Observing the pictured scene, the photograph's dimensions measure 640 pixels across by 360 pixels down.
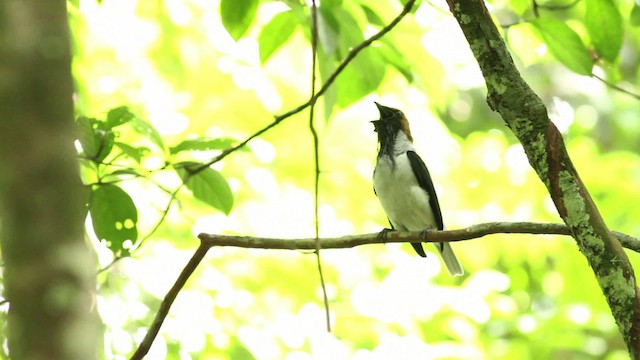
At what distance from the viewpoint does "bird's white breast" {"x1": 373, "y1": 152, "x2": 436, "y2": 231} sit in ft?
17.5

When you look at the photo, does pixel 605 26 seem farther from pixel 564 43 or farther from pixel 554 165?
pixel 554 165

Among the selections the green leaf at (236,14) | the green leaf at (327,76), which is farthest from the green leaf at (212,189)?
the green leaf at (236,14)

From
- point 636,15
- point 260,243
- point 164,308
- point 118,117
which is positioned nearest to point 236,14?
point 118,117

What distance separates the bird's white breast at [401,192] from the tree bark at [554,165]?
3108mm

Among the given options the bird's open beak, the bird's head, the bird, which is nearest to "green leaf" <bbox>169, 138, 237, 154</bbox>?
the bird

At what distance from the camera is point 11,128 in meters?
1.05

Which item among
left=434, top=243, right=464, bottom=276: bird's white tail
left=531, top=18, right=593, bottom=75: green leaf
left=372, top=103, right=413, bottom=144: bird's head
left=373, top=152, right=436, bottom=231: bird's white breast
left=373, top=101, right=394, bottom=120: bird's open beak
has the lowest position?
left=531, top=18, right=593, bottom=75: green leaf

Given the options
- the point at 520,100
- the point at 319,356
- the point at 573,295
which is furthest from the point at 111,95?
the point at 520,100

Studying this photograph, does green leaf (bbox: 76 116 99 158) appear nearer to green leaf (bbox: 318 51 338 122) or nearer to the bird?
green leaf (bbox: 318 51 338 122)

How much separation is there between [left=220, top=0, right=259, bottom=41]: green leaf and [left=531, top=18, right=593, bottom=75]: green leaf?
1038mm

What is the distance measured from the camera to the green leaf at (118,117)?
9.10 ft

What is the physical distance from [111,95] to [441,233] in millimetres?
4329

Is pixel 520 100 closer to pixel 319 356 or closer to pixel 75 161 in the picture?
pixel 75 161

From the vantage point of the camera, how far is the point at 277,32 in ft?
9.57
